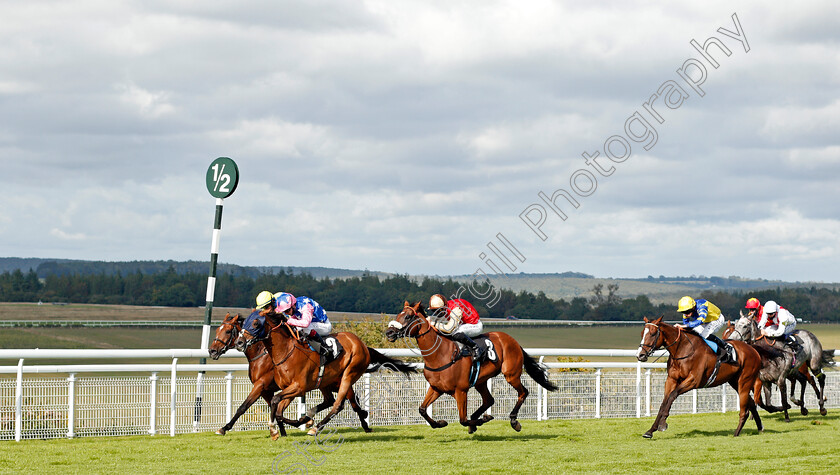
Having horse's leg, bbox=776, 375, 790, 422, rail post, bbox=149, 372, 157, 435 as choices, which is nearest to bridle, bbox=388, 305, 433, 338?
rail post, bbox=149, 372, 157, 435

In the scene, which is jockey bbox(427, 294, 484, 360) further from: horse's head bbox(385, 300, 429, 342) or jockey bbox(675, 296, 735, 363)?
jockey bbox(675, 296, 735, 363)

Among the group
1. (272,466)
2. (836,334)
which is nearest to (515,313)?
(836,334)

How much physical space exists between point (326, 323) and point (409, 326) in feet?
3.30

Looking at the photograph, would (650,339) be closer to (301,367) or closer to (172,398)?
(301,367)

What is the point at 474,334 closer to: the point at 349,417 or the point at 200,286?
the point at 349,417

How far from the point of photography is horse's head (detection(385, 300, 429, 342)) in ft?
26.7

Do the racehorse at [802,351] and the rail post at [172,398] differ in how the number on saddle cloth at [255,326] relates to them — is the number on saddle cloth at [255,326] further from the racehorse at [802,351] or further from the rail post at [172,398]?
the racehorse at [802,351]

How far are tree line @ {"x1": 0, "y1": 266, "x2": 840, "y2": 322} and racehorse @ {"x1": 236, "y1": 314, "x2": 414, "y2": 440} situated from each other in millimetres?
45815

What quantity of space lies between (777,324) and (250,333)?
6.26 m

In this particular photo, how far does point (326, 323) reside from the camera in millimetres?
8930

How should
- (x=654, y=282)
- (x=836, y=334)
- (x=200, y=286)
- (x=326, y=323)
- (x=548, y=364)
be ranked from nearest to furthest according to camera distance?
(x=326, y=323) < (x=548, y=364) < (x=836, y=334) < (x=200, y=286) < (x=654, y=282)

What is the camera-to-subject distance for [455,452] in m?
7.54

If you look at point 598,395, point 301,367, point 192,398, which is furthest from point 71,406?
point 598,395

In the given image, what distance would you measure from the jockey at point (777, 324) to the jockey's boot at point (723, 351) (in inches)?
61.2
